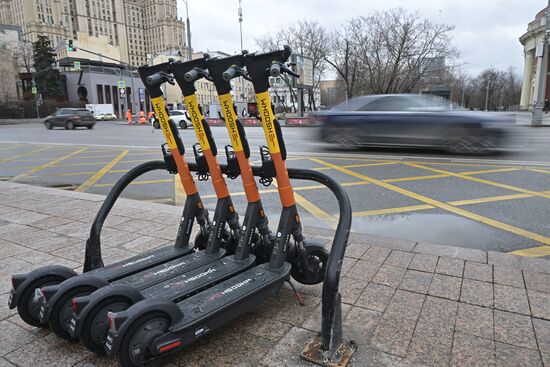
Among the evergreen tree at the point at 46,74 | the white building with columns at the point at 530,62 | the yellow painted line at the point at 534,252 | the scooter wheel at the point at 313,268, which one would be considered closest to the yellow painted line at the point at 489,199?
the yellow painted line at the point at 534,252

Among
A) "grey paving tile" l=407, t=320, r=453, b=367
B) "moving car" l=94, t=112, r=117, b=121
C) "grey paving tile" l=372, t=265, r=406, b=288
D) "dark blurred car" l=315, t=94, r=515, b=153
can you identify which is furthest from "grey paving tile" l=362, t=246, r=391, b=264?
"moving car" l=94, t=112, r=117, b=121

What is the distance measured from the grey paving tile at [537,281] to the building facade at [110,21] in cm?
10338

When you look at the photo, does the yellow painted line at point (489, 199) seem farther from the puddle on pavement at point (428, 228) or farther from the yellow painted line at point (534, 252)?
the yellow painted line at point (534, 252)

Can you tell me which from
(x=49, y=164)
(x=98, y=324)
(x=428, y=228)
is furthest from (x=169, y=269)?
(x=49, y=164)

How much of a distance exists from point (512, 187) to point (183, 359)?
6.03m

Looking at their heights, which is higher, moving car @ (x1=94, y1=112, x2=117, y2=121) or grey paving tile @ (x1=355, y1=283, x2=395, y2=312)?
moving car @ (x1=94, y1=112, x2=117, y2=121)

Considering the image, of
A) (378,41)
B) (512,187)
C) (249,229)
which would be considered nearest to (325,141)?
(512,187)

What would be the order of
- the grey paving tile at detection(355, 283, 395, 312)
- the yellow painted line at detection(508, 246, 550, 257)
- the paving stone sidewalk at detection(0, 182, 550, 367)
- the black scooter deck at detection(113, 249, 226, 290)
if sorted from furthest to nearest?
1. the yellow painted line at detection(508, 246, 550, 257)
2. the grey paving tile at detection(355, 283, 395, 312)
3. the black scooter deck at detection(113, 249, 226, 290)
4. the paving stone sidewalk at detection(0, 182, 550, 367)

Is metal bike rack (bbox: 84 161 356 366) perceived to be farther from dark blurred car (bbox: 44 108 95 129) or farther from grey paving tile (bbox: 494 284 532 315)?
dark blurred car (bbox: 44 108 95 129)

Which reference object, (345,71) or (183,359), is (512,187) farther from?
(345,71)

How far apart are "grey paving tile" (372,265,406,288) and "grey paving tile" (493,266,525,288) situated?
0.70 m

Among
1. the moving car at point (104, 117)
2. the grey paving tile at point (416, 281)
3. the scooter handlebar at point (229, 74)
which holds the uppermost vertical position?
the scooter handlebar at point (229, 74)

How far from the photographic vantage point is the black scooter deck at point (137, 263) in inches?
105

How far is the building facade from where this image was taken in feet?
A: 343
